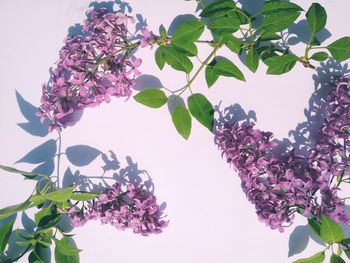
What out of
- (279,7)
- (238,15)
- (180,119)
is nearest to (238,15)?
(238,15)

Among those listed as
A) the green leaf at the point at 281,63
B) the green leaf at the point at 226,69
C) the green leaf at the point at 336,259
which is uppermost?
the green leaf at the point at 226,69

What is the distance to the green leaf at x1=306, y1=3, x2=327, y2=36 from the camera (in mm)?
920

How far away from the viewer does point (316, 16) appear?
3.05 ft

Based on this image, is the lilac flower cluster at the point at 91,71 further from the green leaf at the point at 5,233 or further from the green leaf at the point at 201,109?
the green leaf at the point at 5,233

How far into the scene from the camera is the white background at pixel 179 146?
107 cm

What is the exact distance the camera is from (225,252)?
1094mm

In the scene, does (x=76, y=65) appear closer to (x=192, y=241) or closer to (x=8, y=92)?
(x=8, y=92)

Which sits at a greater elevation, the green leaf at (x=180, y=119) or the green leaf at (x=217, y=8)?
the green leaf at (x=217, y=8)

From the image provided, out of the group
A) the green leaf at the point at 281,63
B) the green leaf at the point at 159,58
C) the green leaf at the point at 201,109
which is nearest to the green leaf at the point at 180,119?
the green leaf at the point at 201,109

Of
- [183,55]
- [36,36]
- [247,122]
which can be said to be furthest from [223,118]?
[36,36]

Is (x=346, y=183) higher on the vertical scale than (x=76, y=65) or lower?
lower

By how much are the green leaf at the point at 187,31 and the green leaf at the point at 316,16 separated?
0.27 metres

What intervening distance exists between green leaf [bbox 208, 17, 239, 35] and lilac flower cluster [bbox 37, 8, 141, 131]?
21 cm

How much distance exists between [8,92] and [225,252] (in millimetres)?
800
